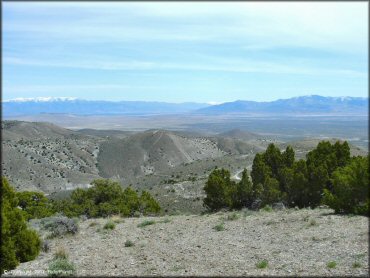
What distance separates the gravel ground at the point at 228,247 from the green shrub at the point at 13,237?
0.36m

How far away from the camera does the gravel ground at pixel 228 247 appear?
11.3m

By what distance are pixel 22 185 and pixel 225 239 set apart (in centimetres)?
8020

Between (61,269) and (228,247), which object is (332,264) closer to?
(228,247)

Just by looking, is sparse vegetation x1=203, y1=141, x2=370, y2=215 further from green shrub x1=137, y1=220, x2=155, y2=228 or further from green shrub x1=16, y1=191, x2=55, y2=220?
green shrub x1=16, y1=191, x2=55, y2=220

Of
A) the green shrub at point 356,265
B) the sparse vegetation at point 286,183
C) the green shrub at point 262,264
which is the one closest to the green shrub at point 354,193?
the sparse vegetation at point 286,183

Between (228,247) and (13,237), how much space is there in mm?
6912

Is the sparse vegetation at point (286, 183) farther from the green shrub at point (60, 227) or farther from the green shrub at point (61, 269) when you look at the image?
the green shrub at point (61, 269)

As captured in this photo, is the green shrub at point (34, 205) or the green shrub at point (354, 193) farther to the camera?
the green shrub at point (34, 205)

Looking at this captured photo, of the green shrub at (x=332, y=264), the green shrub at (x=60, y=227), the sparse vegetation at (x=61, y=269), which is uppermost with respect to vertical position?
the green shrub at (x=332, y=264)

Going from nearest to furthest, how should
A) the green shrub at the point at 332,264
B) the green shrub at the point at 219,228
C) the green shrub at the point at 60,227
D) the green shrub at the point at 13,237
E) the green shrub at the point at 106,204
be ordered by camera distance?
1. the green shrub at the point at 332,264
2. the green shrub at the point at 13,237
3. the green shrub at the point at 219,228
4. the green shrub at the point at 60,227
5. the green shrub at the point at 106,204

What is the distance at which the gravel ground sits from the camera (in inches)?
447

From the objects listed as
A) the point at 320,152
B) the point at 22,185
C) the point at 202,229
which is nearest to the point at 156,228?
the point at 202,229

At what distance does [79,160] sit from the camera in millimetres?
117375

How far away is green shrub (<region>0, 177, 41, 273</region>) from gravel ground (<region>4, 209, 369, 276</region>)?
0.36 meters
